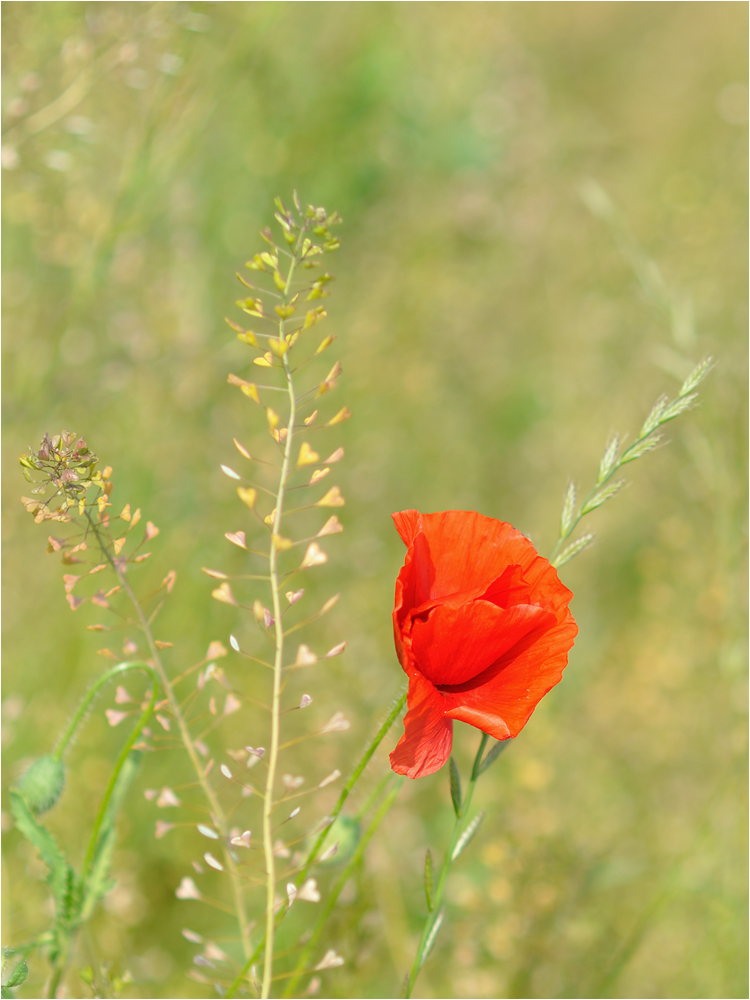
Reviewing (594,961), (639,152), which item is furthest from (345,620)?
(639,152)

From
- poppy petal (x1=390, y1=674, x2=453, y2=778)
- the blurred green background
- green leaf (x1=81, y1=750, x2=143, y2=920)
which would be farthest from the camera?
the blurred green background

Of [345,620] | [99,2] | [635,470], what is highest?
[635,470]

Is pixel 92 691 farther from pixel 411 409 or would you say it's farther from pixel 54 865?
pixel 411 409

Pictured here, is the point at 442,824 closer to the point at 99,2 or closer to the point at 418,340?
the point at 418,340

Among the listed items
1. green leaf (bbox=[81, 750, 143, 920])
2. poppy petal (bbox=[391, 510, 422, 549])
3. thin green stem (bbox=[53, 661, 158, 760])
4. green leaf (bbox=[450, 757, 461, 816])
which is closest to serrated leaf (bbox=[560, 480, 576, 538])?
poppy petal (bbox=[391, 510, 422, 549])

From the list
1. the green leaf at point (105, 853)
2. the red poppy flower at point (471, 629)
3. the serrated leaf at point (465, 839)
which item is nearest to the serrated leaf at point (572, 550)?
the red poppy flower at point (471, 629)

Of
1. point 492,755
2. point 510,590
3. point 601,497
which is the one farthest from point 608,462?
point 492,755

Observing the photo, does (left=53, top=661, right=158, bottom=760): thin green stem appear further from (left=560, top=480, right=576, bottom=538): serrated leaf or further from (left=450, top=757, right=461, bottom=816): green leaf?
(left=560, top=480, right=576, bottom=538): serrated leaf
